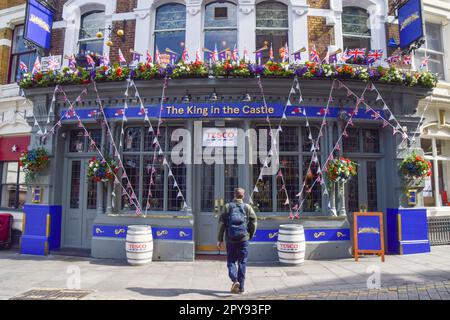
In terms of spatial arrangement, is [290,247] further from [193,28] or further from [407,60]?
[193,28]

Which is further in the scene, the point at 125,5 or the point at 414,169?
the point at 125,5

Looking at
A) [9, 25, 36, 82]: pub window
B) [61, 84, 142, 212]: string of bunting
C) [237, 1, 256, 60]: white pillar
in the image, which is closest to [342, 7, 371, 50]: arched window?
[237, 1, 256, 60]: white pillar

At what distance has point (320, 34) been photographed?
31.5 ft

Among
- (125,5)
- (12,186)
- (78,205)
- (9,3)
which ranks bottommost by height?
(78,205)

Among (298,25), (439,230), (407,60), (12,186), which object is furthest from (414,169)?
(12,186)

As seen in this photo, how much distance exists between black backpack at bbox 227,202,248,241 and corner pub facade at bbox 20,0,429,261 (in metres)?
2.71

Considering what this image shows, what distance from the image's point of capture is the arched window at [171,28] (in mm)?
9805

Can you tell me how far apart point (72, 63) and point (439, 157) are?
477 inches

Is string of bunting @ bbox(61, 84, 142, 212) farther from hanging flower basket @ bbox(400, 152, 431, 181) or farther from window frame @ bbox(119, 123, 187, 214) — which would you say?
hanging flower basket @ bbox(400, 152, 431, 181)

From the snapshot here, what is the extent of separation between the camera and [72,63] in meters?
9.30

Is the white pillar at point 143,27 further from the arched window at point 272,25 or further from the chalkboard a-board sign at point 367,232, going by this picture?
the chalkboard a-board sign at point 367,232

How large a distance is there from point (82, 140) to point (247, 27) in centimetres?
613

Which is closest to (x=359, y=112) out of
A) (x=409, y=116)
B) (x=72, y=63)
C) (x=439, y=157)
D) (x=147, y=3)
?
(x=409, y=116)

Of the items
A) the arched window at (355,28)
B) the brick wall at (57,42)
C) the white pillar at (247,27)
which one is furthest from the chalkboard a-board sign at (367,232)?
the brick wall at (57,42)
